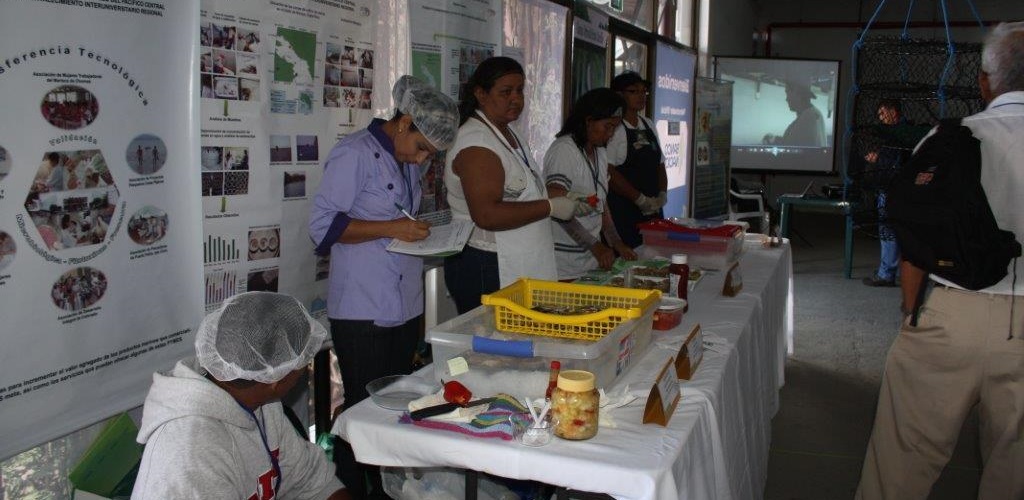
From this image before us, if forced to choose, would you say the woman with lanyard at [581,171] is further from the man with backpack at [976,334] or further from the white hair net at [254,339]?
the white hair net at [254,339]

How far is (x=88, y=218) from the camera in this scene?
1711mm

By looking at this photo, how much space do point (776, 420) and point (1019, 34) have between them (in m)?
1.96

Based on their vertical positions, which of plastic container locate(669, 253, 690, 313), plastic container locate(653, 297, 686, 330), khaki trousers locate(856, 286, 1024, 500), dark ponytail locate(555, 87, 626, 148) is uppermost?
dark ponytail locate(555, 87, 626, 148)

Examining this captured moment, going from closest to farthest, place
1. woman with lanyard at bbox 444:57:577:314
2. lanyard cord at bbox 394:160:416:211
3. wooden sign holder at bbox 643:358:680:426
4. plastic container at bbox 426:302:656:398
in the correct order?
1. wooden sign holder at bbox 643:358:680:426
2. plastic container at bbox 426:302:656:398
3. lanyard cord at bbox 394:160:416:211
4. woman with lanyard at bbox 444:57:577:314

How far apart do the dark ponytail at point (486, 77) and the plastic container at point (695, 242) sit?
3.36 feet

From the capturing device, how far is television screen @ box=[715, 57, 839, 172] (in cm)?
947

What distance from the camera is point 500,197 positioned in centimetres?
230

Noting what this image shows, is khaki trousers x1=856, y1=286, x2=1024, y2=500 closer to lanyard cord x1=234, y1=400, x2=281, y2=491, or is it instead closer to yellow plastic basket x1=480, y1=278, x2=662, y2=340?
yellow plastic basket x1=480, y1=278, x2=662, y2=340

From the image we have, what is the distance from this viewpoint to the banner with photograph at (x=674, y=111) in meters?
6.30

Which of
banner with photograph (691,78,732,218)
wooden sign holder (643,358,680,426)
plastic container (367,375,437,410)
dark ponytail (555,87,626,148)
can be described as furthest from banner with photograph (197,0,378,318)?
banner with photograph (691,78,732,218)

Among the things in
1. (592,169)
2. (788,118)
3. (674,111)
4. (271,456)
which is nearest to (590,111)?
(592,169)

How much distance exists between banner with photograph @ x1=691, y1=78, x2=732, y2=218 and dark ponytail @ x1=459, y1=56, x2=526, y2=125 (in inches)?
177

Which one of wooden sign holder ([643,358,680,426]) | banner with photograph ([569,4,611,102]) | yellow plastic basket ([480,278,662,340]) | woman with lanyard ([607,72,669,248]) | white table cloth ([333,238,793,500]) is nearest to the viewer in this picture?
white table cloth ([333,238,793,500])

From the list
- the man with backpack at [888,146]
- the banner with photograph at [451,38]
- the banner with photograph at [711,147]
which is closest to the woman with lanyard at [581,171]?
the banner with photograph at [451,38]
